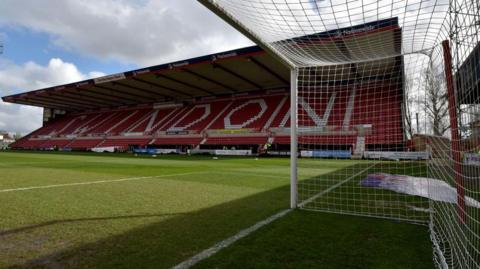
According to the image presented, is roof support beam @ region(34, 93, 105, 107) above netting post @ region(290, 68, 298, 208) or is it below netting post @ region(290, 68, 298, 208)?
above

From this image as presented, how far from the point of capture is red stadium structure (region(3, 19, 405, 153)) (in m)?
20.4

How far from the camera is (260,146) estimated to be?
27859 millimetres

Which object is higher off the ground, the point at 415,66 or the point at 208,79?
the point at 208,79

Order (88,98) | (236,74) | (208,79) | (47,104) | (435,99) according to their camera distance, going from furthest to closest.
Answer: (47,104), (88,98), (208,79), (236,74), (435,99)

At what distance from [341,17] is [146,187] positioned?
5.32 m

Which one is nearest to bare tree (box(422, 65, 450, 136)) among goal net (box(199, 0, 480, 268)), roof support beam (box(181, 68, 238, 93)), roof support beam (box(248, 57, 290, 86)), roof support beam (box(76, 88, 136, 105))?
goal net (box(199, 0, 480, 268))

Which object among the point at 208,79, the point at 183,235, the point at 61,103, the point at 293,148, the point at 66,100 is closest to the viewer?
the point at 183,235

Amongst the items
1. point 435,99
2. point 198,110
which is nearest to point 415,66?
point 435,99

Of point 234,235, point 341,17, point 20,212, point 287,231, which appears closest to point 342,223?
point 287,231

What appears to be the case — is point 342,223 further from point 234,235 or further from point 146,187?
point 146,187

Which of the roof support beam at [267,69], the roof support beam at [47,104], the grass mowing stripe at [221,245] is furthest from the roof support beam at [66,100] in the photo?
the grass mowing stripe at [221,245]

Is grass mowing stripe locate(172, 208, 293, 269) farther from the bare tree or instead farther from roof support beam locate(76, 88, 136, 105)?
roof support beam locate(76, 88, 136, 105)

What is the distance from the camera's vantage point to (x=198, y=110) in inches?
1417

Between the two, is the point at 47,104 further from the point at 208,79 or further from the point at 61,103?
the point at 208,79
